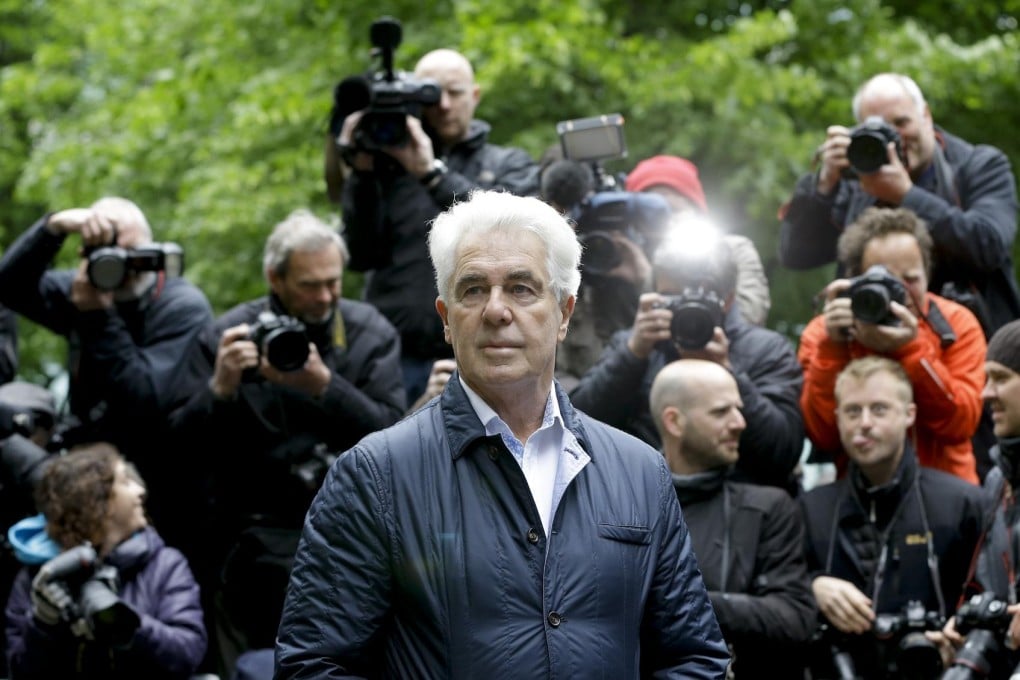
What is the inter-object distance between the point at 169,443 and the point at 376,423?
A: 1.06 m

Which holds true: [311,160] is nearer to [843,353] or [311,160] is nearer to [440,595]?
[843,353]

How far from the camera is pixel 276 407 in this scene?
6.44m

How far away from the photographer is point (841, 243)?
646 centimetres

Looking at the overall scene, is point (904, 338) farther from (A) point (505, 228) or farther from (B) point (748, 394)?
(A) point (505, 228)

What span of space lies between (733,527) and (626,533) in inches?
92.4

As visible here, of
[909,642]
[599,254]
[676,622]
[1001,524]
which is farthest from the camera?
[599,254]

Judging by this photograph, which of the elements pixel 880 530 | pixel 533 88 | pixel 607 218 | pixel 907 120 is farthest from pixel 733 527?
pixel 533 88

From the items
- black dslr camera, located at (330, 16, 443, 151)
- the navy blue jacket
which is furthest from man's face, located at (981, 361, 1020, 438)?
black dslr camera, located at (330, 16, 443, 151)

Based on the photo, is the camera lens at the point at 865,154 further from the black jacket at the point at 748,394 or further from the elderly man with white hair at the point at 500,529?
the elderly man with white hair at the point at 500,529

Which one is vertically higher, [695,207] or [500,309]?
[695,207]

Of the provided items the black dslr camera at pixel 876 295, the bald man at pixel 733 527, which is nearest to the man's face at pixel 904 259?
the black dslr camera at pixel 876 295

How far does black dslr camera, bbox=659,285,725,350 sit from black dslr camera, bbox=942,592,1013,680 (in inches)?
57.6

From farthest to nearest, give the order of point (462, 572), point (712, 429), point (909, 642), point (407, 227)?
1. point (407, 227)
2. point (712, 429)
3. point (909, 642)
4. point (462, 572)

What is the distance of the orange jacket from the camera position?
611 centimetres
